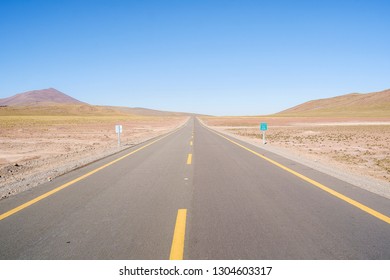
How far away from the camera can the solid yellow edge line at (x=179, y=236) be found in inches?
139

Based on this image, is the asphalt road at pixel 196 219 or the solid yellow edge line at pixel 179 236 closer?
the solid yellow edge line at pixel 179 236

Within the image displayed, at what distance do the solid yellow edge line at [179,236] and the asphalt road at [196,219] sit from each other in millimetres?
14

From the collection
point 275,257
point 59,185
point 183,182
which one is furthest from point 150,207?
point 59,185

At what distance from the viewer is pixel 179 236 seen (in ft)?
13.4

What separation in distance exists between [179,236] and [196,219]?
2.46ft

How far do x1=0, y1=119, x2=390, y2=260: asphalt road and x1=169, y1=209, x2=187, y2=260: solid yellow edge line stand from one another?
0.05 ft

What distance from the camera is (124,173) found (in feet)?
29.4

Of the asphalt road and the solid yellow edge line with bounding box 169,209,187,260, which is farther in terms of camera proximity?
A: the asphalt road

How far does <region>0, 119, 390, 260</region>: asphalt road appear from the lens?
369 centimetres

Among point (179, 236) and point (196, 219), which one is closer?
point (179, 236)

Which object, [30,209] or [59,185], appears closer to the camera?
[30,209]
